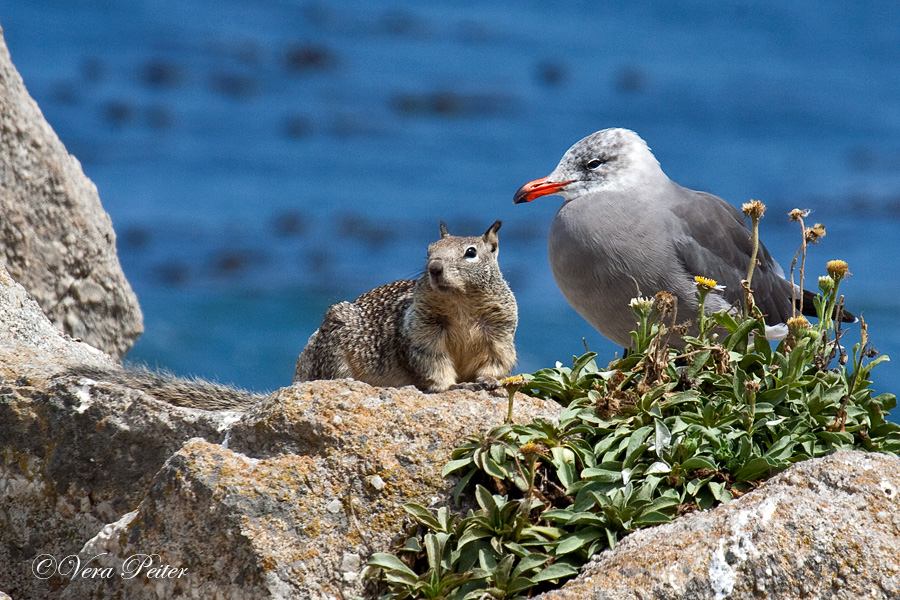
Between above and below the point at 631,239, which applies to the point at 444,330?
below

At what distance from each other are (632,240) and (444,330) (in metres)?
1.74

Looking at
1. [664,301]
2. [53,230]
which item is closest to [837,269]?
[664,301]

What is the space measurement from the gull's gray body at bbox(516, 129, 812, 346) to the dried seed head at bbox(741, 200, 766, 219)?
1429 mm

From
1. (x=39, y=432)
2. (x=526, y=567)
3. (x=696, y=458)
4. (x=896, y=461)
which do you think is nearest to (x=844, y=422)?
(x=896, y=461)

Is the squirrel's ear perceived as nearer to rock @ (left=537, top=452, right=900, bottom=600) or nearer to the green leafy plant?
the green leafy plant

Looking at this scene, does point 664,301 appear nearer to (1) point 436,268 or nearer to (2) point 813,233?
(2) point 813,233

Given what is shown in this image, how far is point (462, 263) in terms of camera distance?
17.1ft

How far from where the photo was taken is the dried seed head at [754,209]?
4816 mm

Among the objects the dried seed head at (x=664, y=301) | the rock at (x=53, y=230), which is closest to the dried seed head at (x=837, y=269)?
the dried seed head at (x=664, y=301)

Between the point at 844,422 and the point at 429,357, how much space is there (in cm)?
206

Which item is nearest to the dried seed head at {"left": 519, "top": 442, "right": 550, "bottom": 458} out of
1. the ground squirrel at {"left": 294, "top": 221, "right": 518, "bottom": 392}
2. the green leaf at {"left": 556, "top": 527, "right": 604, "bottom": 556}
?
the green leaf at {"left": 556, "top": 527, "right": 604, "bottom": 556}

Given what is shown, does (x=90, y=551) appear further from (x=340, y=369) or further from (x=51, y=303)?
(x=51, y=303)

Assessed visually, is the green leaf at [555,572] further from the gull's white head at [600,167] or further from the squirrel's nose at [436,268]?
the gull's white head at [600,167]

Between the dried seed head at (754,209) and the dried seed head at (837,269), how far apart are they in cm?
46
